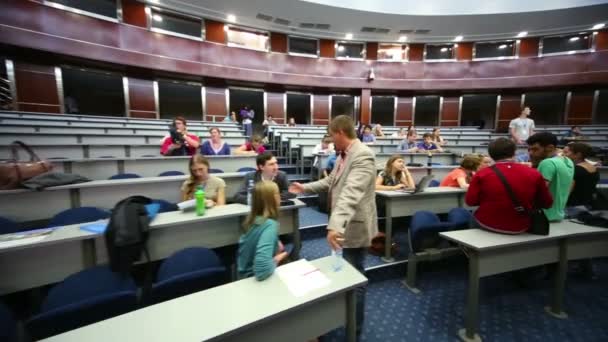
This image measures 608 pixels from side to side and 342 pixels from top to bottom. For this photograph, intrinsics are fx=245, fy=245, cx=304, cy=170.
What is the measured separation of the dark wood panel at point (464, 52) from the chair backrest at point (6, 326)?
1454cm

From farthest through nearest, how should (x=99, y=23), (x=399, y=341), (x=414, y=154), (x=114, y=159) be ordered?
(x=99, y=23)
(x=414, y=154)
(x=114, y=159)
(x=399, y=341)

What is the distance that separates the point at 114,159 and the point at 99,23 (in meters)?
7.00

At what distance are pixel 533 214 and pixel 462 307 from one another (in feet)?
3.32

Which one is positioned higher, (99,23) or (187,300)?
(99,23)

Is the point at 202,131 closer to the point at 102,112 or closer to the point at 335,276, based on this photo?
the point at 335,276

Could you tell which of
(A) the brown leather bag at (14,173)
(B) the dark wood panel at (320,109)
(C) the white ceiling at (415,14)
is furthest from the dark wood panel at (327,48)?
(A) the brown leather bag at (14,173)

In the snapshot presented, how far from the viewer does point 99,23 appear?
7648mm

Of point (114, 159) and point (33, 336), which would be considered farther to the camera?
point (114, 159)

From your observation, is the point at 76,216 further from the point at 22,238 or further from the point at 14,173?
the point at 14,173

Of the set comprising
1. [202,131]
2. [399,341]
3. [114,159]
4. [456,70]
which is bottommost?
Answer: [399,341]

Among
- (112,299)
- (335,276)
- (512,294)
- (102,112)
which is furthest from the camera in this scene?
(102,112)

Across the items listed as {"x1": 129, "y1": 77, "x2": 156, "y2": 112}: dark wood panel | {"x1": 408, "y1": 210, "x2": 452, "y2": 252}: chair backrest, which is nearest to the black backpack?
{"x1": 408, "y1": 210, "x2": 452, "y2": 252}: chair backrest

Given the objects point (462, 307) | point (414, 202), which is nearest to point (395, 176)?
point (414, 202)

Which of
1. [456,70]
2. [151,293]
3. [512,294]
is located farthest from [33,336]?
[456,70]
